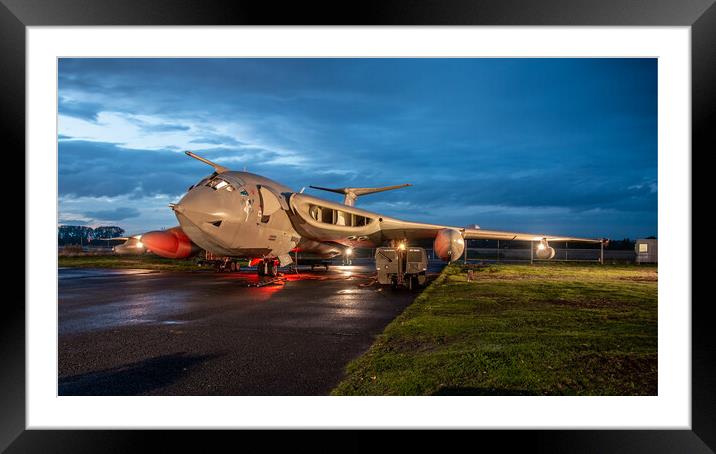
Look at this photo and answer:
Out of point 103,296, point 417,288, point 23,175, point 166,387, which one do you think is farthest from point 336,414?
point 103,296

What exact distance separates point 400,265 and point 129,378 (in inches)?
432

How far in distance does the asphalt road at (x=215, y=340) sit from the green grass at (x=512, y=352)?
1.89 ft

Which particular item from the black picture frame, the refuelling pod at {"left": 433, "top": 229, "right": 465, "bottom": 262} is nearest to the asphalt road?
the black picture frame

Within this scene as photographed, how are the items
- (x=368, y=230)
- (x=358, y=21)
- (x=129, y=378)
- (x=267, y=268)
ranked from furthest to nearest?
(x=368, y=230) < (x=267, y=268) < (x=129, y=378) < (x=358, y=21)

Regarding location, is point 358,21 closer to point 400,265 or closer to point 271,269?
point 400,265

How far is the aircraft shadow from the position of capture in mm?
4691

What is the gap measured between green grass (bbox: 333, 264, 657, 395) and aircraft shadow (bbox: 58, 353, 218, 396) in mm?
2224

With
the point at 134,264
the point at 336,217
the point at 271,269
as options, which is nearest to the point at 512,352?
the point at 336,217

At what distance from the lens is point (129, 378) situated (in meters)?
5.00

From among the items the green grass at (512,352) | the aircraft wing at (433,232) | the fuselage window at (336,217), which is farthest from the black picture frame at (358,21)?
the aircraft wing at (433,232)

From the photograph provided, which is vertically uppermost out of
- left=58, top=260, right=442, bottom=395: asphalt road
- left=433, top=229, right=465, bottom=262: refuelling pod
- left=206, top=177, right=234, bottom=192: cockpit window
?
left=206, top=177, right=234, bottom=192: cockpit window

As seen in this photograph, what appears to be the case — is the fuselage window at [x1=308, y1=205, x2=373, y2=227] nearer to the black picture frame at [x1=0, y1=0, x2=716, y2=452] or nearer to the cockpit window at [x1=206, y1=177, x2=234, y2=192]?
the cockpit window at [x1=206, y1=177, x2=234, y2=192]

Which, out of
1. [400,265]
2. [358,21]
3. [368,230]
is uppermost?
[358,21]

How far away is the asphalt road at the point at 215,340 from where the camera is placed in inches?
191
